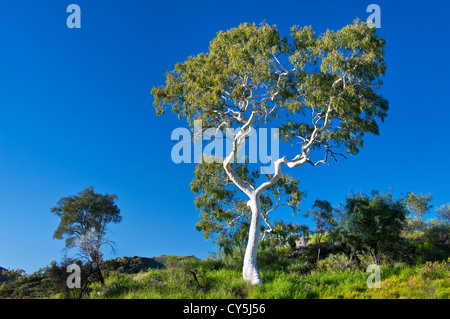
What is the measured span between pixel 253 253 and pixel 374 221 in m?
6.77

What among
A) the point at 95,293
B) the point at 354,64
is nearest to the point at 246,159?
the point at 354,64

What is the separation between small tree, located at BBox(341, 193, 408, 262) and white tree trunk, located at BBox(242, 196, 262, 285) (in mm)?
A: 5284

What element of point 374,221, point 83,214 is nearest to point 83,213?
point 83,214

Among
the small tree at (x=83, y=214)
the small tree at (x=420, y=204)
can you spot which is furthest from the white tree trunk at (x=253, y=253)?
the small tree at (x=420, y=204)

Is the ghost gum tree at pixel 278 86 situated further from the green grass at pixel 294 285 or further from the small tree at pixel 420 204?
the small tree at pixel 420 204

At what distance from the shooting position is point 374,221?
17234mm

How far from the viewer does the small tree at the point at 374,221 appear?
16938mm

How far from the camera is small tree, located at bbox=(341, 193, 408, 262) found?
1694cm

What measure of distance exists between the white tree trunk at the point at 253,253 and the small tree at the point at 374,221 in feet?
17.3

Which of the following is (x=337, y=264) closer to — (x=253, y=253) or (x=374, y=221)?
(x=374, y=221)
